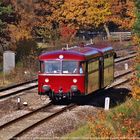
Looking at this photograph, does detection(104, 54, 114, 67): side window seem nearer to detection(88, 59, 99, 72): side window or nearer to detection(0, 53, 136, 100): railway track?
detection(88, 59, 99, 72): side window

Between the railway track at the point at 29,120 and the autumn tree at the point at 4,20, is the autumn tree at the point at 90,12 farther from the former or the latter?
the railway track at the point at 29,120

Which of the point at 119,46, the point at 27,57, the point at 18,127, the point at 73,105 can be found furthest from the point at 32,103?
the point at 119,46

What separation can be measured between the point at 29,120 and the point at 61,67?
155 inches

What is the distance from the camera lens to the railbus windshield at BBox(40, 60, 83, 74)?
23000 millimetres

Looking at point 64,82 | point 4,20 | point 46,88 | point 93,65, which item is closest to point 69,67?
point 64,82

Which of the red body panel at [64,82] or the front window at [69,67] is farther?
the front window at [69,67]

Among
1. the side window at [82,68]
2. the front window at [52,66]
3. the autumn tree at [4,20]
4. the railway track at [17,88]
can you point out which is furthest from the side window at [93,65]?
the autumn tree at [4,20]

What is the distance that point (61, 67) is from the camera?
23.2 meters

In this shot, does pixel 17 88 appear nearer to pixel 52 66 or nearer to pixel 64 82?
pixel 52 66

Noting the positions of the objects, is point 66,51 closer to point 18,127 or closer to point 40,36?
point 18,127

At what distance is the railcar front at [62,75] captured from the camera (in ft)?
Answer: 74.8

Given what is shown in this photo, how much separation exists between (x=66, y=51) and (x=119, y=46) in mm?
34575

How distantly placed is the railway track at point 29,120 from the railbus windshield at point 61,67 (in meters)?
1.42

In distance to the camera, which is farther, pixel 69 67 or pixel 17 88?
pixel 17 88
